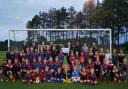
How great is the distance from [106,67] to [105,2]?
52.1 m

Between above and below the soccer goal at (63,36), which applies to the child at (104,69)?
below

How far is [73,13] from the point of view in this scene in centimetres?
9600

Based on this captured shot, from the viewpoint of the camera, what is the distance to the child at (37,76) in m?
19.2

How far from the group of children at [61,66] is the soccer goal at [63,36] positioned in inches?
118

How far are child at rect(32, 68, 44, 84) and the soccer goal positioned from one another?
495cm

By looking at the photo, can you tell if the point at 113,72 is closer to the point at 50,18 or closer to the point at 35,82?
the point at 35,82

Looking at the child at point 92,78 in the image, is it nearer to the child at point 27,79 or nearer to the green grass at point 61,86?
the green grass at point 61,86

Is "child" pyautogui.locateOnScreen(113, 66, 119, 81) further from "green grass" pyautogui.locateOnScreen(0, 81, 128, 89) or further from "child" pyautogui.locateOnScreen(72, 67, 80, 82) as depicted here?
"child" pyautogui.locateOnScreen(72, 67, 80, 82)

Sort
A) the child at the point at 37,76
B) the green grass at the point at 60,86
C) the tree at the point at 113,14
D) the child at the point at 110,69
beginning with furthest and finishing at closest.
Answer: the tree at the point at 113,14, the child at the point at 110,69, the child at the point at 37,76, the green grass at the point at 60,86

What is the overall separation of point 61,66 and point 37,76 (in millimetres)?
1491

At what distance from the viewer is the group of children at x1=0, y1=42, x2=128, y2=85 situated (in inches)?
766

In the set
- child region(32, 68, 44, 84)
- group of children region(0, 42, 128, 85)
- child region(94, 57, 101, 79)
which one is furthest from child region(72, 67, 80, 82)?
child region(32, 68, 44, 84)

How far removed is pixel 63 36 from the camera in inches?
1005

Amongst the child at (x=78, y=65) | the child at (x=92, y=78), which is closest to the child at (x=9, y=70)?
the child at (x=78, y=65)
